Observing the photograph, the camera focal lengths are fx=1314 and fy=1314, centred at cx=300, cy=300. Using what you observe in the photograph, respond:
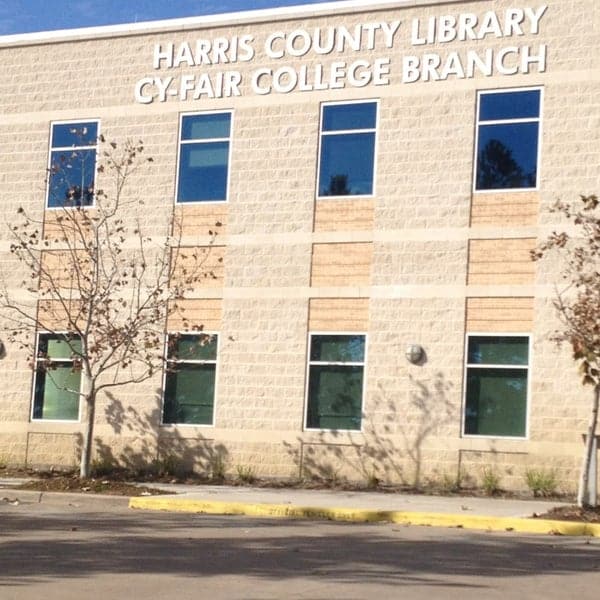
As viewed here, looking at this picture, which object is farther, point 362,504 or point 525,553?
point 362,504

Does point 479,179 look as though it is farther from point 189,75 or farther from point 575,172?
point 189,75

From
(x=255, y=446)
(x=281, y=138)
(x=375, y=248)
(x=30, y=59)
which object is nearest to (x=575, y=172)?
(x=375, y=248)

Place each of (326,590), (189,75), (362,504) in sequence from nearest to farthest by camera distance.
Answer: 1. (326,590)
2. (362,504)
3. (189,75)

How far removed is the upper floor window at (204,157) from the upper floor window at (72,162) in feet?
6.15

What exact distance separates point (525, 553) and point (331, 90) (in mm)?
12148

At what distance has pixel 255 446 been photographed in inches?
921

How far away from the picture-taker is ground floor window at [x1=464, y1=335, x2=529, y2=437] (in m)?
21.7

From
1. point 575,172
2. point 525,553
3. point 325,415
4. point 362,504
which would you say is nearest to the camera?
point 525,553

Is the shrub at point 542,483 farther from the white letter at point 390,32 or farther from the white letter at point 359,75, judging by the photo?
the white letter at point 390,32

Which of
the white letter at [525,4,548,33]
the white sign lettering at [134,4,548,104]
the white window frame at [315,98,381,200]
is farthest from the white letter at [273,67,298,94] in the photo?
the white letter at [525,4,548,33]

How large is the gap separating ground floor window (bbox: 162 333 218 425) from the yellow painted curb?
524 centimetres

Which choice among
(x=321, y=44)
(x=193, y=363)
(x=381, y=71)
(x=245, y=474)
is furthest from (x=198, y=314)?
(x=381, y=71)

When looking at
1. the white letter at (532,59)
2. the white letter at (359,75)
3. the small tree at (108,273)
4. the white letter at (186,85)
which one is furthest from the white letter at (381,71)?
the small tree at (108,273)

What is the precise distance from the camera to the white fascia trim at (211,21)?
77.2 ft
